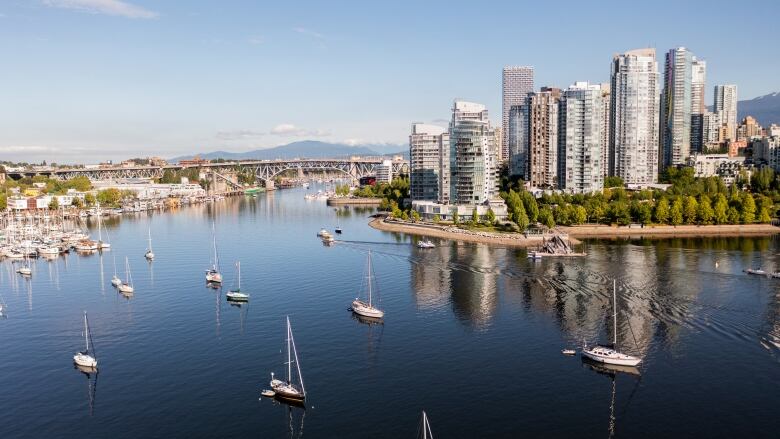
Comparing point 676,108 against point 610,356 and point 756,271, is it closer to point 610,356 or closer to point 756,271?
point 756,271

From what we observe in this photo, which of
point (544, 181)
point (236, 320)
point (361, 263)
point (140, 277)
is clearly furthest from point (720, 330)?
point (544, 181)

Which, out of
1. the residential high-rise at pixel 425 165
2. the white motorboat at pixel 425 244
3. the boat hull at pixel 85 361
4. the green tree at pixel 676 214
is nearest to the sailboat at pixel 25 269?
the boat hull at pixel 85 361

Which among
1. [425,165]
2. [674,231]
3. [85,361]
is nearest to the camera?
[85,361]

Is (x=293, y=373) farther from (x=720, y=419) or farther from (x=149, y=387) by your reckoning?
(x=720, y=419)

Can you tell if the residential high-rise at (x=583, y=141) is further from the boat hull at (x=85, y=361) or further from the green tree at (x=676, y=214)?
the boat hull at (x=85, y=361)

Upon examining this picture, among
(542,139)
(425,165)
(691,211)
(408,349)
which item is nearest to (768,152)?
(542,139)

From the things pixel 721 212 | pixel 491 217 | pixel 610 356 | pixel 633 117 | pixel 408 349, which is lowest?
pixel 408 349

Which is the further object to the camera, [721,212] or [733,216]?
[721,212]
